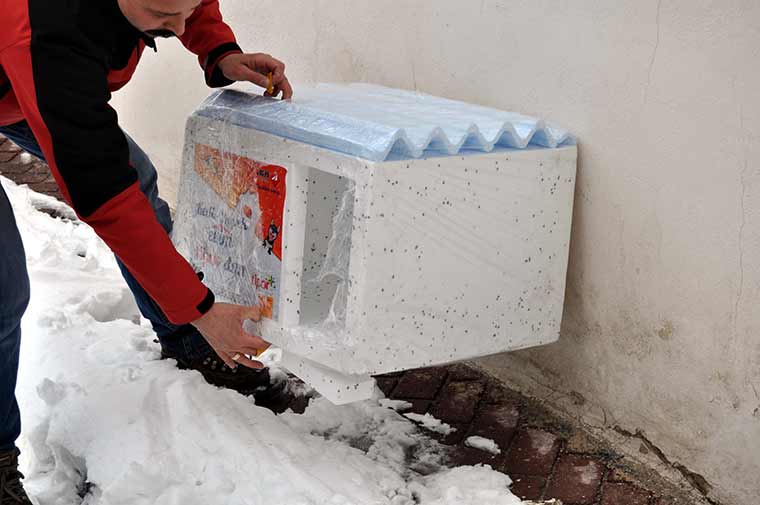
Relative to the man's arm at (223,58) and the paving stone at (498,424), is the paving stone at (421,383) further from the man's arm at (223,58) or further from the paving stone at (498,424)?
the man's arm at (223,58)

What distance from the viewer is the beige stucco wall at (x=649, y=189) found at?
256cm

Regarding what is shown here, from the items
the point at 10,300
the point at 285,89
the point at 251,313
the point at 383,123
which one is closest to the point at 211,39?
the point at 285,89

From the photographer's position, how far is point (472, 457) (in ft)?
9.84

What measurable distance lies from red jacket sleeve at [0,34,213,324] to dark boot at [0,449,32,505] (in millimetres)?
646

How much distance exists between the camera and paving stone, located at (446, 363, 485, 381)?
3480 millimetres

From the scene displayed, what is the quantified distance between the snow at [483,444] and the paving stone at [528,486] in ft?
0.50

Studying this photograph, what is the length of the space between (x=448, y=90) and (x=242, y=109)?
2.41ft

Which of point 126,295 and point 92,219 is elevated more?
point 92,219

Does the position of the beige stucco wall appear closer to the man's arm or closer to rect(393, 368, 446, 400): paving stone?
rect(393, 368, 446, 400): paving stone

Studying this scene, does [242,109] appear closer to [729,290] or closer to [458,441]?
[458,441]

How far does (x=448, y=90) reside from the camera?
3396mm

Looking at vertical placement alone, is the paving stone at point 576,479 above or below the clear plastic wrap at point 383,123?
below

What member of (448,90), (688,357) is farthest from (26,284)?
(688,357)

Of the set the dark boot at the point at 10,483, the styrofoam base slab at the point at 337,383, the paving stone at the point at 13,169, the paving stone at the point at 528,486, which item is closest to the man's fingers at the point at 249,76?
the styrofoam base slab at the point at 337,383
